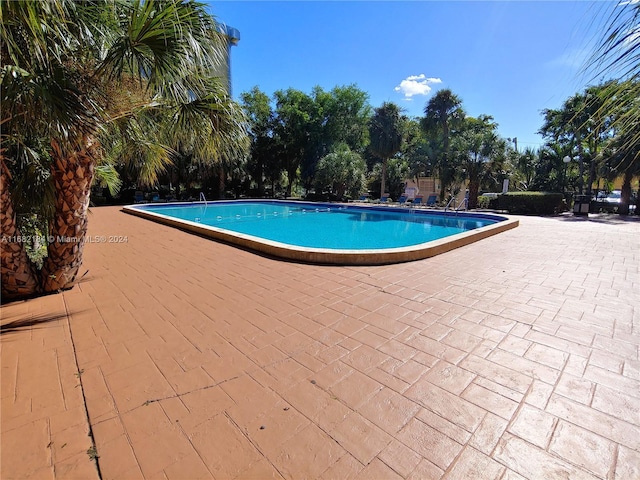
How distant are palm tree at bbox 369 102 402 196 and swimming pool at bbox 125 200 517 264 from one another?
6.05m

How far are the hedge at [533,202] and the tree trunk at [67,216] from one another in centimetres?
1841

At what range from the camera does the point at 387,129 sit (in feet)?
70.4

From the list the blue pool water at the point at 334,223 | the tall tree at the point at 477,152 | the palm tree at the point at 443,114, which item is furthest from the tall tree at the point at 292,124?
the tall tree at the point at 477,152

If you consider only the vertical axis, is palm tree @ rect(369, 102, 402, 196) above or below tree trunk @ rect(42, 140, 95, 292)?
above

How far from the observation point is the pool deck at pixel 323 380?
5.34 feet

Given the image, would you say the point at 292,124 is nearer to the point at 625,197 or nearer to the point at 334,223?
the point at 334,223

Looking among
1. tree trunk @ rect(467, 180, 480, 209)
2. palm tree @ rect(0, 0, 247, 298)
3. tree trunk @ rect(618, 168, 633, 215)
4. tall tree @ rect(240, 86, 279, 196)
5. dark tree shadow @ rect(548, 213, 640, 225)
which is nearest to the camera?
palm tree @ rect(0, 0, 247, 298)

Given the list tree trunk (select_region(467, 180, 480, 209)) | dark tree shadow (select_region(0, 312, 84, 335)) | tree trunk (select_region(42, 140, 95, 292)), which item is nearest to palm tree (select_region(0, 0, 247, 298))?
tree trunk (select_region(42, 140, 95, 292))

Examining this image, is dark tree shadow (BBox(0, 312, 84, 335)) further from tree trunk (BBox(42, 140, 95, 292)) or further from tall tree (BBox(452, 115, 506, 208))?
tall tree (BBox(452, 115, 506, 208))

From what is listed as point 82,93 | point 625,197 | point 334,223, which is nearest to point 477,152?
point 625,197

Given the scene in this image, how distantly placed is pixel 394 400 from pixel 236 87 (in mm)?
28522

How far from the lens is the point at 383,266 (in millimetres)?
5375

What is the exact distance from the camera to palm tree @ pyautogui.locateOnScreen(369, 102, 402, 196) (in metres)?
21.3

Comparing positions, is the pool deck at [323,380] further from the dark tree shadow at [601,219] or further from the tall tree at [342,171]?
the tall tree at [342,171]
